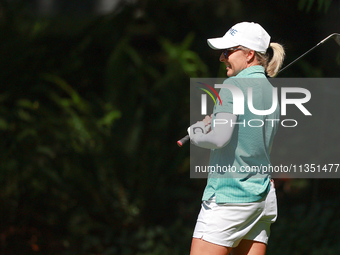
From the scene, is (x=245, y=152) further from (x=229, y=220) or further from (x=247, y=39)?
(x=247, y=39)

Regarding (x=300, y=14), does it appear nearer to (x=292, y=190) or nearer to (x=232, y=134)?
(x=292, y=190)

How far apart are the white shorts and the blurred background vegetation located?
7.01 ft

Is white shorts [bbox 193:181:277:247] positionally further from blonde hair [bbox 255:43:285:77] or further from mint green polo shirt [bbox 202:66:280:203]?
blonde hair [bbox 255:43:285:77]

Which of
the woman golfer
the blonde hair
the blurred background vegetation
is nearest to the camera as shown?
the woman golfer

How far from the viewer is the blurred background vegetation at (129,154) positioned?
3879 mm

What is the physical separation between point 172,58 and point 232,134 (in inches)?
107

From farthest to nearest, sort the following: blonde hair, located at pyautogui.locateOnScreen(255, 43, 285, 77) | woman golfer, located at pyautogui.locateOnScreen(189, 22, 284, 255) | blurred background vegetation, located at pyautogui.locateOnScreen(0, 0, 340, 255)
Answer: blurred background vegetation, located at pyautogui.locateOnScreen(0, 0, 340, 255), blonde hair, located at pyautogui.locateOnScreen(255, 43, 285, 77), woman golfer, located at pyautogui.locateOnScreen(189, 22, 284, 255)

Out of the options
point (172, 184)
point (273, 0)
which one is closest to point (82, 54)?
point (172, 184)

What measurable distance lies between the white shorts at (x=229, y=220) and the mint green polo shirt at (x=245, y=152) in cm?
3

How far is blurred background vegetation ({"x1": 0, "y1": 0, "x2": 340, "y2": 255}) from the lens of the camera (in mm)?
3879

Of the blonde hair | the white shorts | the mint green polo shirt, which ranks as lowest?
the white shorts

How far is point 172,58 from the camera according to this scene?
4.24 meters

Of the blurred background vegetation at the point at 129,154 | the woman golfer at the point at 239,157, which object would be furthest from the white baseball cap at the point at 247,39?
the blurred background vegetation at the point at 129,154

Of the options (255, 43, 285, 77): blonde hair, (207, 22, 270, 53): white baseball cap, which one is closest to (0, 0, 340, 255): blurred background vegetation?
(255, 43, 285, 77): blonde hair
